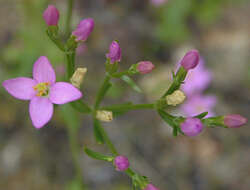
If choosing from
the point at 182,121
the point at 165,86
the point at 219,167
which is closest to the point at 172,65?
the point at 165,86

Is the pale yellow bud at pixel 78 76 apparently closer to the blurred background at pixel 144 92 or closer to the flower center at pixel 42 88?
the flower center at pixel 42 88

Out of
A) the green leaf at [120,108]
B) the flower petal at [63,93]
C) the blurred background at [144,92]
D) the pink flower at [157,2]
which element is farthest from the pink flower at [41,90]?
the pink flower at [157,2]

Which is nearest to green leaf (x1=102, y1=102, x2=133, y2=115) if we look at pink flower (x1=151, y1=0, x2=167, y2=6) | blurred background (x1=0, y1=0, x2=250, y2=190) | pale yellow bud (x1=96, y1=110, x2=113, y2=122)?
pale yellow bud (x1=96, y1=110, x2=113, y2=122)

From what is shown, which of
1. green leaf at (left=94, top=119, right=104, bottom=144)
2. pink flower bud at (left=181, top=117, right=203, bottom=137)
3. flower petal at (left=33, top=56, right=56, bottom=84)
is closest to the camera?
pink flower bud at (left=181, top=117, right=203, bottom=137)

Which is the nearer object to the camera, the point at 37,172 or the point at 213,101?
the point at 37,172

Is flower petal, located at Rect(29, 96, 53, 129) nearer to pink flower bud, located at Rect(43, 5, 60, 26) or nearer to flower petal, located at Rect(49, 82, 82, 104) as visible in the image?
flower petal, located at Rect(49, 82, 82, 104)

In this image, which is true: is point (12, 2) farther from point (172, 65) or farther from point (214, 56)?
point (214, 56)
